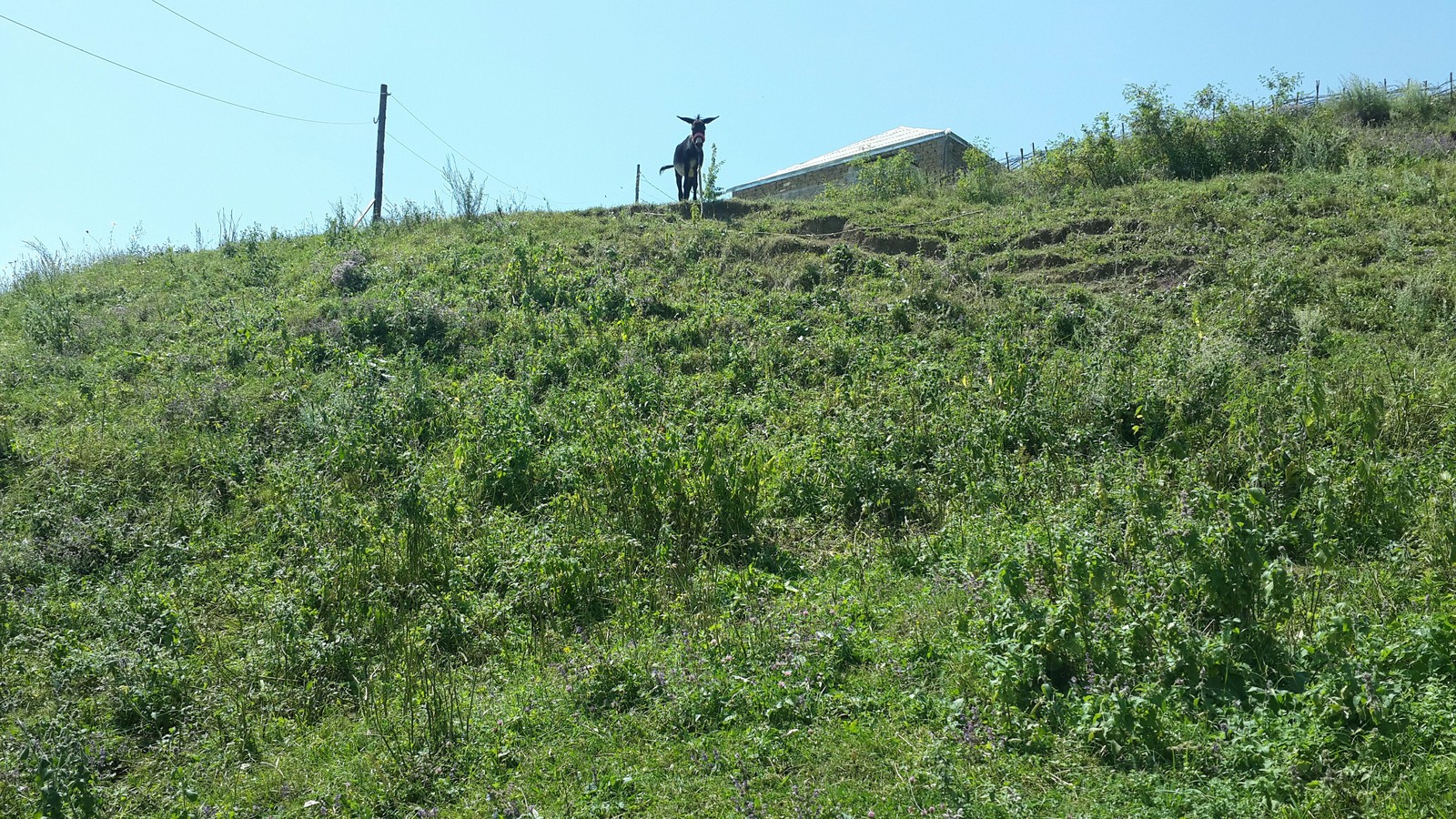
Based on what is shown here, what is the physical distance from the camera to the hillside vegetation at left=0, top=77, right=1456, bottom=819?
436 cm

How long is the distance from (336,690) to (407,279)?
9.60 metres

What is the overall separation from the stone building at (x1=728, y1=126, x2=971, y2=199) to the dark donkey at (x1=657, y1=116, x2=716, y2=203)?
508 cm

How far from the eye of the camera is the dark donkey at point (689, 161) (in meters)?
19.7

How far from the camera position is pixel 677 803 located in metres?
4.20

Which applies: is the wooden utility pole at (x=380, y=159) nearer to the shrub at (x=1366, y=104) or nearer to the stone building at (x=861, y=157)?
the stone building at (x=861, y=157)

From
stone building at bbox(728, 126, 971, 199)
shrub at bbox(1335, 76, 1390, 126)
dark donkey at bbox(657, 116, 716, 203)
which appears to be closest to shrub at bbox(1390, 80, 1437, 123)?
shrub at bbox(1335, 76, 1390, 126)

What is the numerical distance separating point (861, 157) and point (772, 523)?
59.0 ft

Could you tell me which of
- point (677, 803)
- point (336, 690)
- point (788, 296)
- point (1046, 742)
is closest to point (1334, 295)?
point (788, 296)

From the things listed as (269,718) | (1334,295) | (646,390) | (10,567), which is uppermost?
(1334,295)

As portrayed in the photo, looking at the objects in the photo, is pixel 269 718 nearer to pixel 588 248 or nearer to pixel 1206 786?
pixel 1206 786

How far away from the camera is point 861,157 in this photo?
23812 mm

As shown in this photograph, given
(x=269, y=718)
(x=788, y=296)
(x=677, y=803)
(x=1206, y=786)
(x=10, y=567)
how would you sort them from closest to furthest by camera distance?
(x=1206, y=786) < (x=677, y=803) < (x=269, y=718) < (x=10, y=567) < (x=788, y=296)

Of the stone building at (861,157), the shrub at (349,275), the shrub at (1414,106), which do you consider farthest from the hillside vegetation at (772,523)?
the stone building at (861,157)

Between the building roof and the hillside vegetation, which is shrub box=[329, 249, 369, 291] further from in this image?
the building roof
